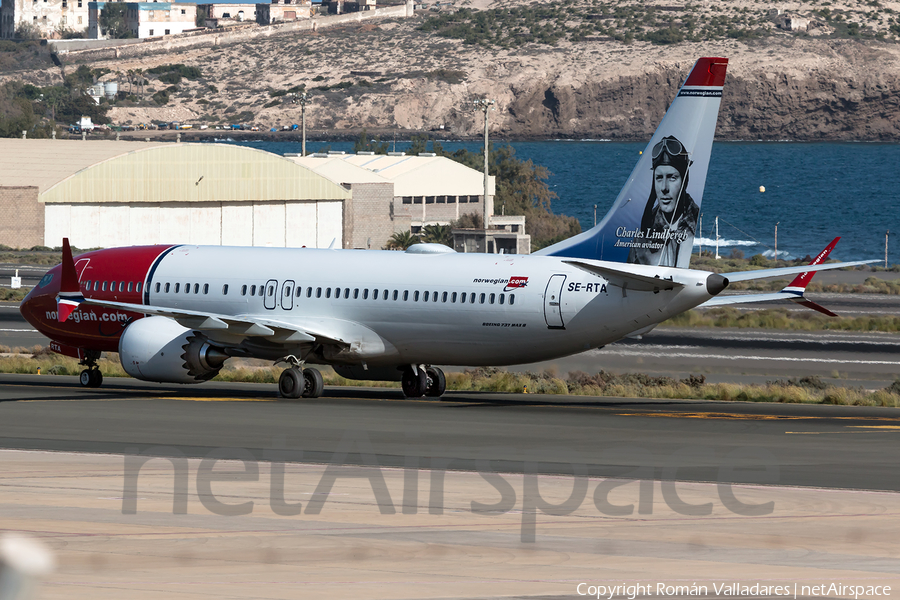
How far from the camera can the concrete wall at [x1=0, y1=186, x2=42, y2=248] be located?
98.9 m

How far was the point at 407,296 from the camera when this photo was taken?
3522 centimetres

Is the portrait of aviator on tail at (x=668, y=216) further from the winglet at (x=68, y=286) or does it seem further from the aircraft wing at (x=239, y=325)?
the winglet at (x=68, y=286)

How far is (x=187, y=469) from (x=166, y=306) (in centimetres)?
1726

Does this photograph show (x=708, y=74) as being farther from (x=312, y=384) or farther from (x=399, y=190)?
(x=399, y=190)

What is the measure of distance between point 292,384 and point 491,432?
894 centimetres

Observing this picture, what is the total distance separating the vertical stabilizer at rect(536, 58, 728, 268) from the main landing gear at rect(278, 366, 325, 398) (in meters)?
7.93

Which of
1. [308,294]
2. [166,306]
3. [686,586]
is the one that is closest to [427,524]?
A: [686,586]

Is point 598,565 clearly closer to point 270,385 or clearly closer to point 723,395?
point 723,395

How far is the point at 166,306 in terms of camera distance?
126ft

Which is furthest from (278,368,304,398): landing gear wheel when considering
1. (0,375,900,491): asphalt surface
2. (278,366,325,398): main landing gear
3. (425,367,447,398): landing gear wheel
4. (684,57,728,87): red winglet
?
(684,57,728,87): red winglet

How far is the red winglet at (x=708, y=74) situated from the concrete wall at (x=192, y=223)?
71.6 metres

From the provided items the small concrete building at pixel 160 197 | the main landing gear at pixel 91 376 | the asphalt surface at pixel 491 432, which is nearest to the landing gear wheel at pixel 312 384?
the asphalt surface at pixel 491 432

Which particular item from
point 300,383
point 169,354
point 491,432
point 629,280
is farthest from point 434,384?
point 491,432

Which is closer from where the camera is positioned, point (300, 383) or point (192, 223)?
point (300, 383)
